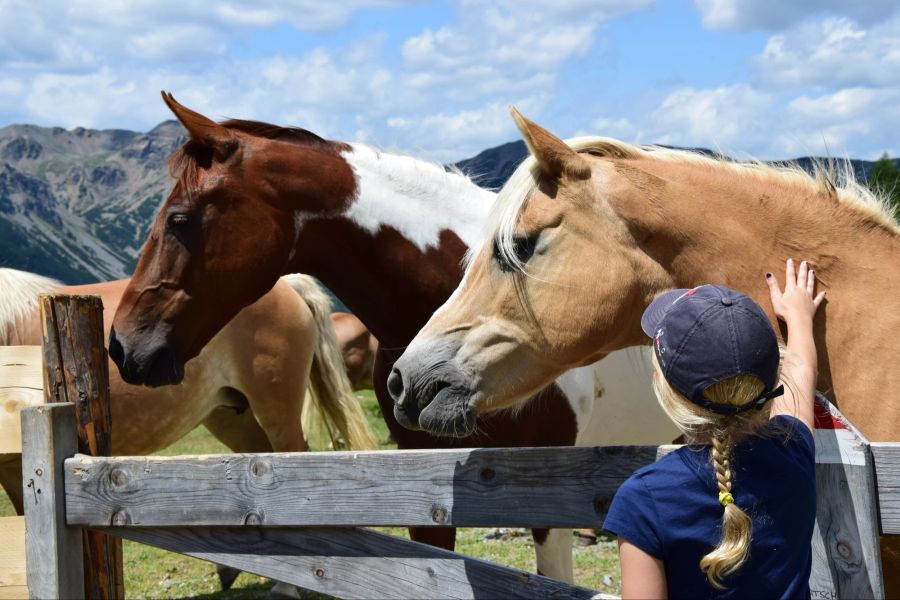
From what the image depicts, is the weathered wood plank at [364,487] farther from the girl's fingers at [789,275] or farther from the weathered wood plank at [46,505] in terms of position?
the girl's fingers at [789,275]

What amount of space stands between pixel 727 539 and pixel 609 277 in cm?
84

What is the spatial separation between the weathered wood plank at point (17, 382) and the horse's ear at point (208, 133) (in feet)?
3.35

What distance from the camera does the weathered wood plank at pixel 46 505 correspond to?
217cm

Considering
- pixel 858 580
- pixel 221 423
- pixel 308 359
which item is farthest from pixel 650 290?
pixel 221 423

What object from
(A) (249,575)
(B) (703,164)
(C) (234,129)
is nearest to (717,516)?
(B) (703,164)

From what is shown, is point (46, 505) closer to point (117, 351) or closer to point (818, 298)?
point (117, 351)

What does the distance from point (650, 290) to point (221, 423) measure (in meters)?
4.93

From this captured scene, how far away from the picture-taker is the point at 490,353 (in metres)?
2.09

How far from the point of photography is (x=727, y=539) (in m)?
1.35

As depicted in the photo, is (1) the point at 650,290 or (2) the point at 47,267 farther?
(2) the point at 47,267

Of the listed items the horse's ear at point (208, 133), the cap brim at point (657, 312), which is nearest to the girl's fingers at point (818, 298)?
the cap brim at point (657, 312)

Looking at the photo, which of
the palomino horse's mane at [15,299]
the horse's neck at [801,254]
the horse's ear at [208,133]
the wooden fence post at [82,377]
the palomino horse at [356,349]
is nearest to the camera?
the horse's neck at [801,254]

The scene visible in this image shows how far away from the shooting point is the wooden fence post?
93.3 inches

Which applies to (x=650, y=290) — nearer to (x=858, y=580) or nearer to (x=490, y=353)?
(x=490, y=353)
